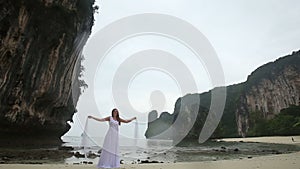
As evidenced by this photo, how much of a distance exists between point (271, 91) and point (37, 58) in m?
66.2

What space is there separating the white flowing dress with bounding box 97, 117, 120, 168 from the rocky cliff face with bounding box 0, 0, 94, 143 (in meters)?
12.5

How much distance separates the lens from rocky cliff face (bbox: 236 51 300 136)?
68.2m

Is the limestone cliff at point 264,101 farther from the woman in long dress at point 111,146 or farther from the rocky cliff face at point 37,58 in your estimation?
the woman in long dress at point 111,146

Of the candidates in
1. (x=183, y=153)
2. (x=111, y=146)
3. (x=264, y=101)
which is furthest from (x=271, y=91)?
(x=111, y=146)

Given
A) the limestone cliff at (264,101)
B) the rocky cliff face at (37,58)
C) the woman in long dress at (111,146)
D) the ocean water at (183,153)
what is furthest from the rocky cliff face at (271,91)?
the woman in long dress at (111,146)

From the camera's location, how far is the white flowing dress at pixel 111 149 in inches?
292

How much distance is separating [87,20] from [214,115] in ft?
132

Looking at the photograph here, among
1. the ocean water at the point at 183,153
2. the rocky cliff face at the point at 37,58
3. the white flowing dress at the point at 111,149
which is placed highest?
the rocky cliff face at the point at 37,58

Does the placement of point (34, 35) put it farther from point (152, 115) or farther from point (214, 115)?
point (152, 115)

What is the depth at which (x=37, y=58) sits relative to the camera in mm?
21641

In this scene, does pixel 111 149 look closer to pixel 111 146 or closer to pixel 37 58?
pixel 111 146

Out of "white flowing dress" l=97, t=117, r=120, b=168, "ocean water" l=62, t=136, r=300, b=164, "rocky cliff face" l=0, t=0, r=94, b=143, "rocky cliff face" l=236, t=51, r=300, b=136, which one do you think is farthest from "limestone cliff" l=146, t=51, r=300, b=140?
"white flowing dress" l=97, t=117, r=120, b=168

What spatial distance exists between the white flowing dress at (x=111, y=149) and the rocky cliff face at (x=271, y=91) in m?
68.3

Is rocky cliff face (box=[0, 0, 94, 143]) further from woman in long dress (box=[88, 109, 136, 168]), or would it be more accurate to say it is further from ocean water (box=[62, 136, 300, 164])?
woman in long dress (box=[88, 109, 136, 168])
